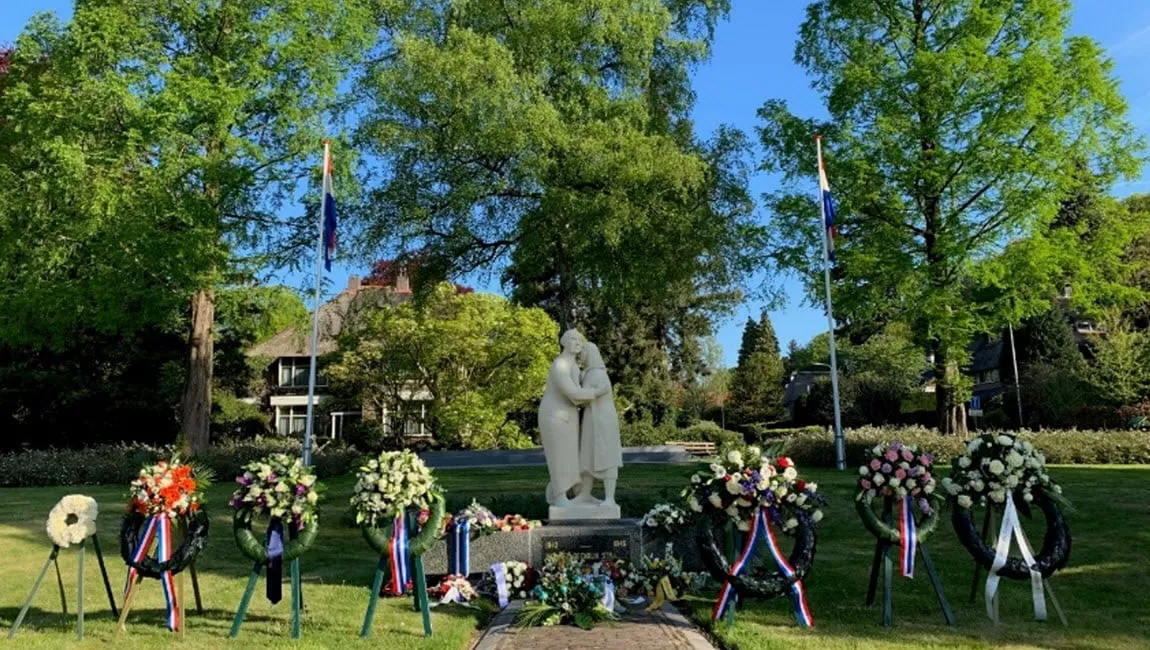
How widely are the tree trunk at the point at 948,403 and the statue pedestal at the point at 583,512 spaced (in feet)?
45.3

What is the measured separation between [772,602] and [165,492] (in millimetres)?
5976

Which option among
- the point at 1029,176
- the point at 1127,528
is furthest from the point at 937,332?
the point at 1127,528

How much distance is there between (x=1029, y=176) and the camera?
63.6ft

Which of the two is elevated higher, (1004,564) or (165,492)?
(165,492)

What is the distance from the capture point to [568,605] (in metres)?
7.73

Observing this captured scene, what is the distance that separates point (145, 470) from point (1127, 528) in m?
12.1

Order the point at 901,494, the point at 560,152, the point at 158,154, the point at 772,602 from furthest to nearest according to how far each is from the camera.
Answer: the point at 158,154 → the point at 560,152 → the point at 772,602 → the point at 901,494

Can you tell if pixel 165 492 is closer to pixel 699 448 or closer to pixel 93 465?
pixel 93 465

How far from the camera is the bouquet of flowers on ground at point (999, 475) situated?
784 cm

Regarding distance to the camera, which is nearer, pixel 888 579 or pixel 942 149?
pixel 888 579

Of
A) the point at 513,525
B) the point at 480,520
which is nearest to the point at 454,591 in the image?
the point at 480,520

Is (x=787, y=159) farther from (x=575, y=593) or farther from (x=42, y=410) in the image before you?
(x=42, y=410)

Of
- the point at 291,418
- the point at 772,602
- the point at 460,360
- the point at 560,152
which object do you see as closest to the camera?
the point at 772,602

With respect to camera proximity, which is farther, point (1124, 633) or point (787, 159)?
point (787, 159)
